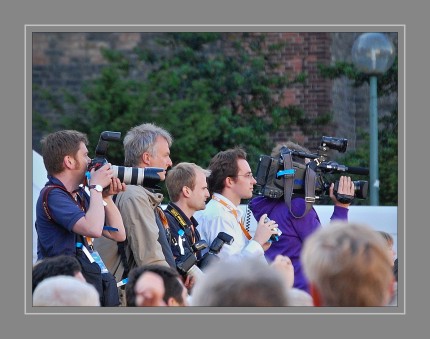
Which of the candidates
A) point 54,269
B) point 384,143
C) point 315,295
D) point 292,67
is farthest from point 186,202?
point 292,67

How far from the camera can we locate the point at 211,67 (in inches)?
531

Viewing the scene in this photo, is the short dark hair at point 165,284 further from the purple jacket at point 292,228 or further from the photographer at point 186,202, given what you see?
the purple jacket at point 292,228

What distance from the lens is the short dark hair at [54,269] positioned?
4922 mm

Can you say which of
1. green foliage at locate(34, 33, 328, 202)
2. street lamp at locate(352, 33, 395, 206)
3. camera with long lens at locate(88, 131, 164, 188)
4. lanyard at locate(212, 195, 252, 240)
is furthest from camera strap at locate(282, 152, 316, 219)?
green foliage at locate(34, 33, 328, 202)

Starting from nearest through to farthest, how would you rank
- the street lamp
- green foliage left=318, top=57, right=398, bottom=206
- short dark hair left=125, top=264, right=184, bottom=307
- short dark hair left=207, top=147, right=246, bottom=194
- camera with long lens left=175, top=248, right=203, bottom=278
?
short dark hair left=125, top=264, right=184, bottom=307
camera with long lens left=175, top=248, right=203, bottom=278
short dark hair left=207, top=147, right=246, bottom=194
the street lamp
green foliage left=318, top=57, right=398, bottom=206

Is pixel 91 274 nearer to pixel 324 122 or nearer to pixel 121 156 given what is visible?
pixel 121 156

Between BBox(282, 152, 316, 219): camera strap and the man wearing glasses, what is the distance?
25 centimetres

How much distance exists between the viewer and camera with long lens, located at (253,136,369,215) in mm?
6938

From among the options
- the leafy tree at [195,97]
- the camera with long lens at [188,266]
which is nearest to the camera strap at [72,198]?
the camera with long lens at [188,266]

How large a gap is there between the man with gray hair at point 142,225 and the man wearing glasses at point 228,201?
49 centimetres

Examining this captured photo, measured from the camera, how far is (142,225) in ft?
20.4

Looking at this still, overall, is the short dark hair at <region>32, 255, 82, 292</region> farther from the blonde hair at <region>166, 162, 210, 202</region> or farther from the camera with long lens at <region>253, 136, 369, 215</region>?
the camera with long lens at <region>253, 136, 369, 215</region>

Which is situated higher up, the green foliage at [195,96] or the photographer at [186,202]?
the green foliage at [195,96]

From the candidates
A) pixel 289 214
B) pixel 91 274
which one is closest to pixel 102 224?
pixel 91 274
